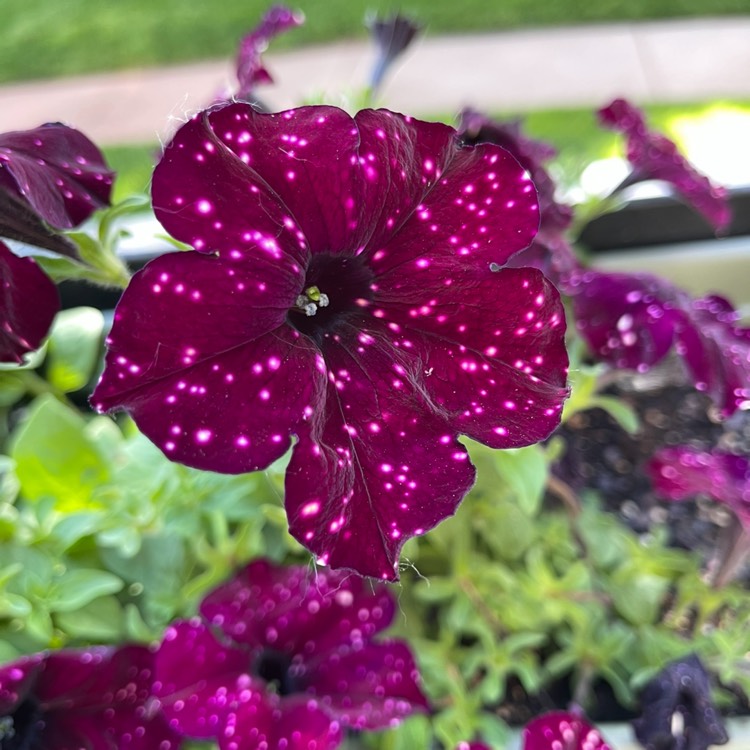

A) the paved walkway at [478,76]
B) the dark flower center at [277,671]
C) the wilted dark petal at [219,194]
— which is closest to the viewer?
the wilted dark petal at [219,194]

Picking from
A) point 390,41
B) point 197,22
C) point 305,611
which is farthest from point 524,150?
point 197,22

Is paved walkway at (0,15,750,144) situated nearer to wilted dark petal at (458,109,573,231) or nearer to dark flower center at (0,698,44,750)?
wilted dark petal at (458,109,573,231)

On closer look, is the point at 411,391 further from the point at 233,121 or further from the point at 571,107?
the point at 571,107

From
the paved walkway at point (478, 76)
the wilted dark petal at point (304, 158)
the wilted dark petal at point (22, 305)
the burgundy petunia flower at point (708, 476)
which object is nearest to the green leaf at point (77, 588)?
the wilted dark petal at point (22, 305)

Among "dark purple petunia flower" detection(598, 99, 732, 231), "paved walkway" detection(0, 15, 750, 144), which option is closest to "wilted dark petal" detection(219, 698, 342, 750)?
"dark purple petunia flower" detection(598, 99, 732, 231)

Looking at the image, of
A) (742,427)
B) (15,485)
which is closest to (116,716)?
(15,485)

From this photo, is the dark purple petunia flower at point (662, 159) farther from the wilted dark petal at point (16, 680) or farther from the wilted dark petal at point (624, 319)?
the wilted dark petal at point (16, 680)
